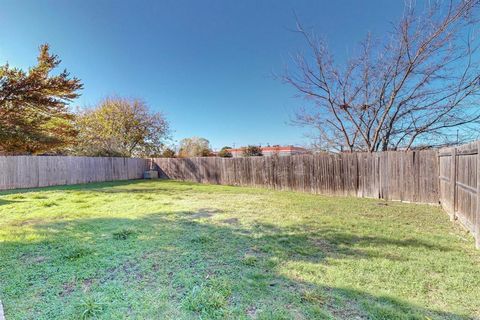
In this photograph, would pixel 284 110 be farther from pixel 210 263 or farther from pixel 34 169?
pixel 34 169

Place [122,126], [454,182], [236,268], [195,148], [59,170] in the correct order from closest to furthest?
[236,268], [454,182], [59,170], [122,126], [195,148]

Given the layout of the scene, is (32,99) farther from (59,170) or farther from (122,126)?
(122,126)

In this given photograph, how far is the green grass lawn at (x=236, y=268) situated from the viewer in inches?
70.0

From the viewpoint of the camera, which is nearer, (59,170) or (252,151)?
(59,170)

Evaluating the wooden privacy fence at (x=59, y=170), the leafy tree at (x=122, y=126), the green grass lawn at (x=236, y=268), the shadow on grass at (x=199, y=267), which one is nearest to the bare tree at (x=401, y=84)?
the green grass lawn at (x=236, y=268)

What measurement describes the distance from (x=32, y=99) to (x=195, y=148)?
16.0 meters

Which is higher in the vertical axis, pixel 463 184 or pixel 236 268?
pixel 463 184

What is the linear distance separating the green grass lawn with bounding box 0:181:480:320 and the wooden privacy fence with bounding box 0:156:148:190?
23.7 feet

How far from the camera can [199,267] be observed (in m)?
2.48

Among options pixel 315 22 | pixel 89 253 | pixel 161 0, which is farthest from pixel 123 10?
pixel 89 253

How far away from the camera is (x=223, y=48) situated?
10.8 meters

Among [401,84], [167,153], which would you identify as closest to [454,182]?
[401,84]

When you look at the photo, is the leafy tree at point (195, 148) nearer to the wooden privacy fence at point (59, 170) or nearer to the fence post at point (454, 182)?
the wooden privacy fence at point (59, 170)

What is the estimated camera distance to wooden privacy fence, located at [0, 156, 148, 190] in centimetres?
959
